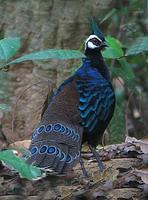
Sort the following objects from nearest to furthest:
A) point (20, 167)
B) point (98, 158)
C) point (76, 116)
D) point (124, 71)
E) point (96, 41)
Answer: point (20, 167)
point (76, 116)
point (98, 158)
point (96, 41)
point (124, 71)

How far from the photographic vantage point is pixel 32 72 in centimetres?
617

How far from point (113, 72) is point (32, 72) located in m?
0.81

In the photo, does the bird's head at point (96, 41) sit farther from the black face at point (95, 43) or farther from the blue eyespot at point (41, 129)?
the blue eyespot at point (41, 129)

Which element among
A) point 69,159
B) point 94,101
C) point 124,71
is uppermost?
point 124,71

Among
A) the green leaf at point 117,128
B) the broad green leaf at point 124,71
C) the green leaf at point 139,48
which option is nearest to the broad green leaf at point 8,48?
the green leaf at point 139,48

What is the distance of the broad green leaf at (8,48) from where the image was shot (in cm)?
386

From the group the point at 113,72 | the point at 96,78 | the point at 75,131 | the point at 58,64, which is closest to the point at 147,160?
the point at 75,131

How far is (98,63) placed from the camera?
5.32m

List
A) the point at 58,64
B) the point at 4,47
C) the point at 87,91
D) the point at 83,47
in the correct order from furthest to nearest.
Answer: the point at 58,64, the point at 83,47, the point at 87,91, the point at 4,47

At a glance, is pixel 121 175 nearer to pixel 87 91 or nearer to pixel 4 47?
pixel 87 91

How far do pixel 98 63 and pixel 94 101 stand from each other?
19.3 inches

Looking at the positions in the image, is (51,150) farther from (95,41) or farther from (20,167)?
(95,41)

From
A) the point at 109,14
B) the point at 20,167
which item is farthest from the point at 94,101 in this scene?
the point at 20,167

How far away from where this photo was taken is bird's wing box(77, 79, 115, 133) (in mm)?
4832
